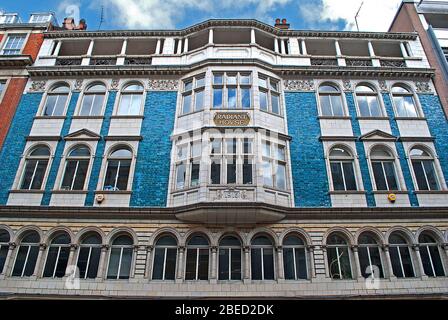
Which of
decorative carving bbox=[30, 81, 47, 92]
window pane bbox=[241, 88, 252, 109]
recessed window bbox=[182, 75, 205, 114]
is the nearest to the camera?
window pane bbox=[241, 88, 252, 109]

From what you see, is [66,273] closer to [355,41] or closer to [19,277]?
[19,277]

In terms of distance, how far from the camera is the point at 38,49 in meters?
20.1

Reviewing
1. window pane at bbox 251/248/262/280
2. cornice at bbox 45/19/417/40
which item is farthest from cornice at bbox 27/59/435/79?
window pane at bbox 251/248/262/280

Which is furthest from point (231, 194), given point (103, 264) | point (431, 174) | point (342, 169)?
point (431, 174)

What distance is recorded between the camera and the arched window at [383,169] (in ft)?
51.3

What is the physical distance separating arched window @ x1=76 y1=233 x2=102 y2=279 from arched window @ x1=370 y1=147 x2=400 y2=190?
1279 centimetres

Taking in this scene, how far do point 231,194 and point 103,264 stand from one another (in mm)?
5997

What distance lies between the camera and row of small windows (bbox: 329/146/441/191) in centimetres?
1560

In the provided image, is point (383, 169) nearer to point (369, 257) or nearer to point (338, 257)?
point (369, 257)

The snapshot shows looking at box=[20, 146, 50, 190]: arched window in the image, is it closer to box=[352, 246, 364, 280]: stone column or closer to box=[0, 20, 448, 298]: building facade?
box=[0, 20, 448, 298]: building facade

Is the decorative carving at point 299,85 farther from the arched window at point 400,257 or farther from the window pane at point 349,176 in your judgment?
the arched window at point 400,257

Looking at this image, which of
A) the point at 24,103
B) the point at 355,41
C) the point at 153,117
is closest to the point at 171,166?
the point at 153,117

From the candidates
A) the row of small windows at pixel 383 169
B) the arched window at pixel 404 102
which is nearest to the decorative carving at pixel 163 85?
Answer: the row of small windows at pixel 383 169

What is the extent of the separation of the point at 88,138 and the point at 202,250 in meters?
7.94
